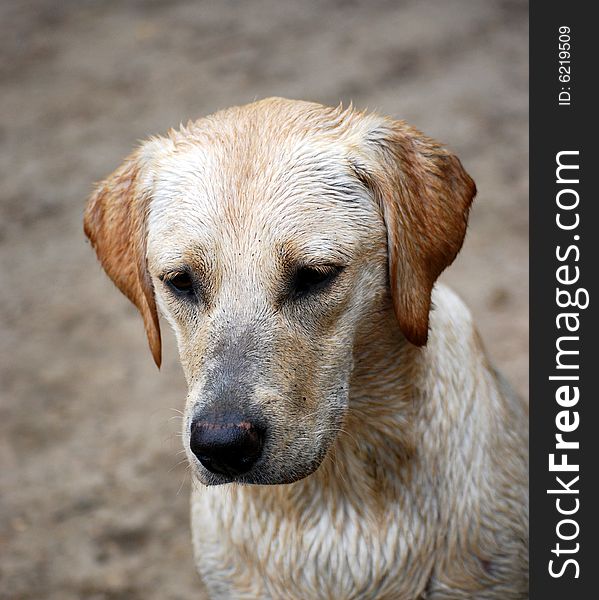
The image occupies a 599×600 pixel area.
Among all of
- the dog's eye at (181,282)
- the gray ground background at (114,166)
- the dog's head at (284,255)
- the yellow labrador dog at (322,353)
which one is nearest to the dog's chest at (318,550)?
the yellow labrador dog at (322,353)

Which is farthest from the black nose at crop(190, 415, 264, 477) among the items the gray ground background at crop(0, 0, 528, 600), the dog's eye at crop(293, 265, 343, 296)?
the gray ground background at crop(0, 0, 528, 600)

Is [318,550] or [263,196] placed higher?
[263,196]

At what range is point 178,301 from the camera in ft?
8.69

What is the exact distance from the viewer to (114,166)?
666 cm

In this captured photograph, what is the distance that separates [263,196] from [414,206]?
1.38ft

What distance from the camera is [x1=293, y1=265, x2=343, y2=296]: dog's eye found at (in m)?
2.48

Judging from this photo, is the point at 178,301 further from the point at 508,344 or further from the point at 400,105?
the point at 400,105

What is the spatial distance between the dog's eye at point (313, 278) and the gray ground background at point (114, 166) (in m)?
2.06

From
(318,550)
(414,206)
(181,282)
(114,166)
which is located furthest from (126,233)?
(114,166)

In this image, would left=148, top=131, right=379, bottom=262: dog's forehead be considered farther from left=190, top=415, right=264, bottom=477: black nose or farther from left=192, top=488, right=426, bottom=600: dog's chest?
left=192, top=488, right=426, bottom=600: dog's chest

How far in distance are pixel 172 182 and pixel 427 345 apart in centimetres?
91

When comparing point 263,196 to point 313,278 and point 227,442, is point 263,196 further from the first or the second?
point 227,442

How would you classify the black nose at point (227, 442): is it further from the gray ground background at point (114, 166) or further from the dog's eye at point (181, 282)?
the gray ground background at point (114, 166)

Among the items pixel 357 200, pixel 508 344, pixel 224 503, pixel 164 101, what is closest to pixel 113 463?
pixel 224 503
